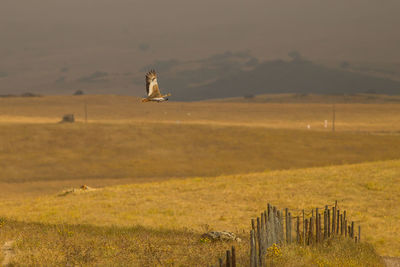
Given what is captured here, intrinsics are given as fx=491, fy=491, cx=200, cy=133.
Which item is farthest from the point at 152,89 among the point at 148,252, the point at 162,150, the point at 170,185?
the point at 162,150

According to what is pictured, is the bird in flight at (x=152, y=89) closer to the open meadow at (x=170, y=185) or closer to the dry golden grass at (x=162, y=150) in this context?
the open meadow at (x=170, y=185)

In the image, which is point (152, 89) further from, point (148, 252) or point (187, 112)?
point (187, 112)

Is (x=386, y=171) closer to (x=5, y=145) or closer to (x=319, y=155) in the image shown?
(x=319, y=155)

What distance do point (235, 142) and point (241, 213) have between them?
126 feet

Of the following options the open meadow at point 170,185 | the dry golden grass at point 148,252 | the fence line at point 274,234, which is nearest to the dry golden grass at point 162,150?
the open meadow at point 170,185

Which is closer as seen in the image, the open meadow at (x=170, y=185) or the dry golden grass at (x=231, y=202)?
the open meadow at (x=170, y=185)

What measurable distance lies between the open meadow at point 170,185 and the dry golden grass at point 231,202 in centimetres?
8

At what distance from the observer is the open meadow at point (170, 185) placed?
1819cm

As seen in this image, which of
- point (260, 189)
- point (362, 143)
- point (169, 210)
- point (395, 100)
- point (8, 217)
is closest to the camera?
point (8, 217)

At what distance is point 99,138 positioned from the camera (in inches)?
2660

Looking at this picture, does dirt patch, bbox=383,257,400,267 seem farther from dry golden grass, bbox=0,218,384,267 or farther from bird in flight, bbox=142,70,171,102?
bird in flight, bbox=142,70,171,102

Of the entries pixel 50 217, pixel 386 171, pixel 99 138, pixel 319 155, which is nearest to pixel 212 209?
pixel 50 217

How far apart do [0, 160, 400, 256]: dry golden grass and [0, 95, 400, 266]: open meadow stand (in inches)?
3.1

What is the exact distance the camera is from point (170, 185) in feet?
124
